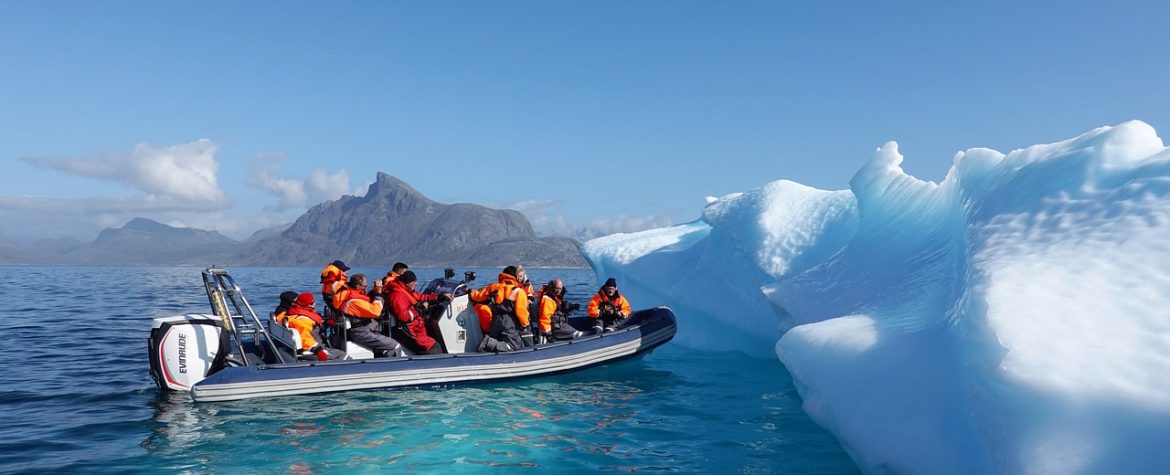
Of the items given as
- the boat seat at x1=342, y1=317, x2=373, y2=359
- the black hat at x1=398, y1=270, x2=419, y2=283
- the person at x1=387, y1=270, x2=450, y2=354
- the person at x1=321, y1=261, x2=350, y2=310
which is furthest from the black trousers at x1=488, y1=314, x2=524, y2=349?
the person at x1=321, y1=261, x2=350, y2=310

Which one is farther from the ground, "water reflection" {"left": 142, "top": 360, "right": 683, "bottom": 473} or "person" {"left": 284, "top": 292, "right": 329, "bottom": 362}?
"person" {"left": 284, "top": 292, "right": 329, "bottom": 362}

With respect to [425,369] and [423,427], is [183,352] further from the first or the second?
[423,427]

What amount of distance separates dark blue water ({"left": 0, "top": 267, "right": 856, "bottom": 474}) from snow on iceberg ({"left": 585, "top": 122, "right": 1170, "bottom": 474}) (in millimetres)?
1326

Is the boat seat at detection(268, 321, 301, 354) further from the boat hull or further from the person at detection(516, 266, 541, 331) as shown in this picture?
the person at detection(516, 266, 541, 331)

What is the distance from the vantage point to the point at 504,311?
10766 millimetres

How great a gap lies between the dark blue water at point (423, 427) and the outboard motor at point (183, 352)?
0.30 metres

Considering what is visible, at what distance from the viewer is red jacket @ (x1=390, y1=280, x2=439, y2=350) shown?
33.7ft

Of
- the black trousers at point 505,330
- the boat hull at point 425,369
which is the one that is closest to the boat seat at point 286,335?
the boat hull at point 425,369

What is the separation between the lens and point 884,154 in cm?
1149

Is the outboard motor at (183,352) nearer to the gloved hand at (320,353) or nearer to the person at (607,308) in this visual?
the gloved hand at (320,353)

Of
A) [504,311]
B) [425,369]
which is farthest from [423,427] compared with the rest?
[504,311]

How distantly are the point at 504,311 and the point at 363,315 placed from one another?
2.18m

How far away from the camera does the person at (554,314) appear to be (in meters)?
11.2

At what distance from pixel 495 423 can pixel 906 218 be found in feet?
21.4
